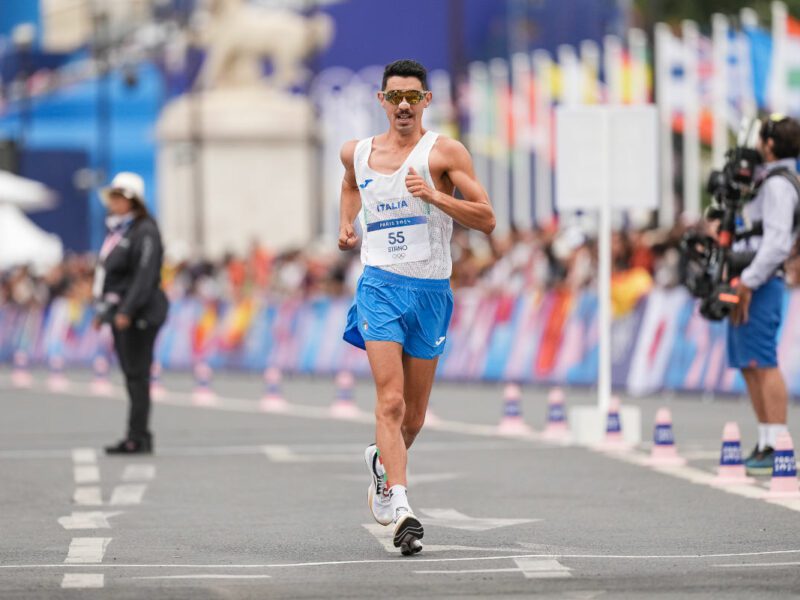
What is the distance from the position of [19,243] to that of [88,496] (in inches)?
1574

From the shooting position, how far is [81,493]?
13297 mm

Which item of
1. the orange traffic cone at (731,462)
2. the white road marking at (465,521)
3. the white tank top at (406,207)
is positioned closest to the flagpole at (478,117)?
the orange traffic cone at (731,462)

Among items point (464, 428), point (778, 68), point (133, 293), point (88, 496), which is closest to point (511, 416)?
point (464, 428)

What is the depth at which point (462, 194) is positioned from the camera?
1027 cm

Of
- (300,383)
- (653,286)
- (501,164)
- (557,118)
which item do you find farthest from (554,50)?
(557,118)

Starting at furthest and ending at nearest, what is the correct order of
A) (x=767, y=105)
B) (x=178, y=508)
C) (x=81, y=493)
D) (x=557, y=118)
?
(x=767, y=105) < (x=557, y=118) < (x=81, y=493) < (x=178, y=508)

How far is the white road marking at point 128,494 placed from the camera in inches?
498

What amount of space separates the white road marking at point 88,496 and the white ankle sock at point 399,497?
9.45 feet

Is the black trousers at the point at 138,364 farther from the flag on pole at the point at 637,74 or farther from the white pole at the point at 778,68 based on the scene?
the flag on pole at the point at 637,74

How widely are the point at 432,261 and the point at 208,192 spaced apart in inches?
1520

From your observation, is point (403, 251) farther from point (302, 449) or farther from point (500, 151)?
point (500, 151)

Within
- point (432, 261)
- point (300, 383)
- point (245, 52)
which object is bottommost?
point (300, 383)

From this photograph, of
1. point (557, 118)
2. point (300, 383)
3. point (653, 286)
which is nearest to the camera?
point (557, 118)

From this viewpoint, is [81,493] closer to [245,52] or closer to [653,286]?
[653,286]
